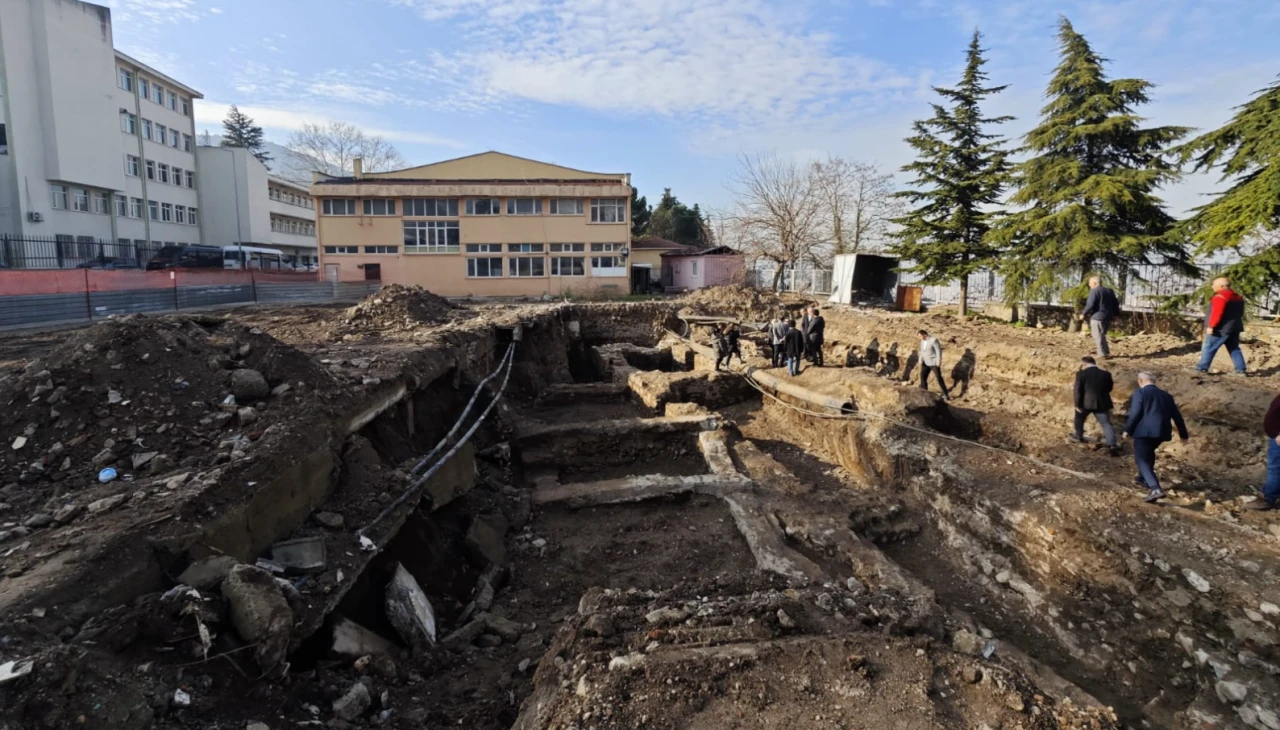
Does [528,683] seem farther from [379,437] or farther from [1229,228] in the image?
[1229,228]

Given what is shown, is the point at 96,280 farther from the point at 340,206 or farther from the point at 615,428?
the point at 615,428

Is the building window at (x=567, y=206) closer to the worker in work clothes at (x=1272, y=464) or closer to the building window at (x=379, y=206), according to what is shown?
the building window at (x=379, y=206)

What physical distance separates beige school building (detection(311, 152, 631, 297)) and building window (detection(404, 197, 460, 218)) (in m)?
0.05

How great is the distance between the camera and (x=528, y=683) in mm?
4301

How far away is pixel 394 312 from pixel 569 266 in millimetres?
17462

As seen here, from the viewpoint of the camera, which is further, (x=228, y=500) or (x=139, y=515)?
(x=228, y=500)

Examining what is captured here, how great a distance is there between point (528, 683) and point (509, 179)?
2975 cm

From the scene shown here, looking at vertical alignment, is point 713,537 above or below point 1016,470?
below

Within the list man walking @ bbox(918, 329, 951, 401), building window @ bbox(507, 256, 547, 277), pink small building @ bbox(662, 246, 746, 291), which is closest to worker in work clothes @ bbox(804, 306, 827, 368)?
man walking @ bbox(918, 329, 951, 401)

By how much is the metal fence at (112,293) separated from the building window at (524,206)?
10261 millimetres

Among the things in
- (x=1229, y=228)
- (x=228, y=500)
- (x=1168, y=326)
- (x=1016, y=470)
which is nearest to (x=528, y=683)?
(x=228, y=500)

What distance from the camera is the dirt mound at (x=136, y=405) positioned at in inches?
175

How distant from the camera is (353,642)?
13.4ft

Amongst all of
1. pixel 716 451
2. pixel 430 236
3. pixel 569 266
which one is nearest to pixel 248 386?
pixel 716 451
